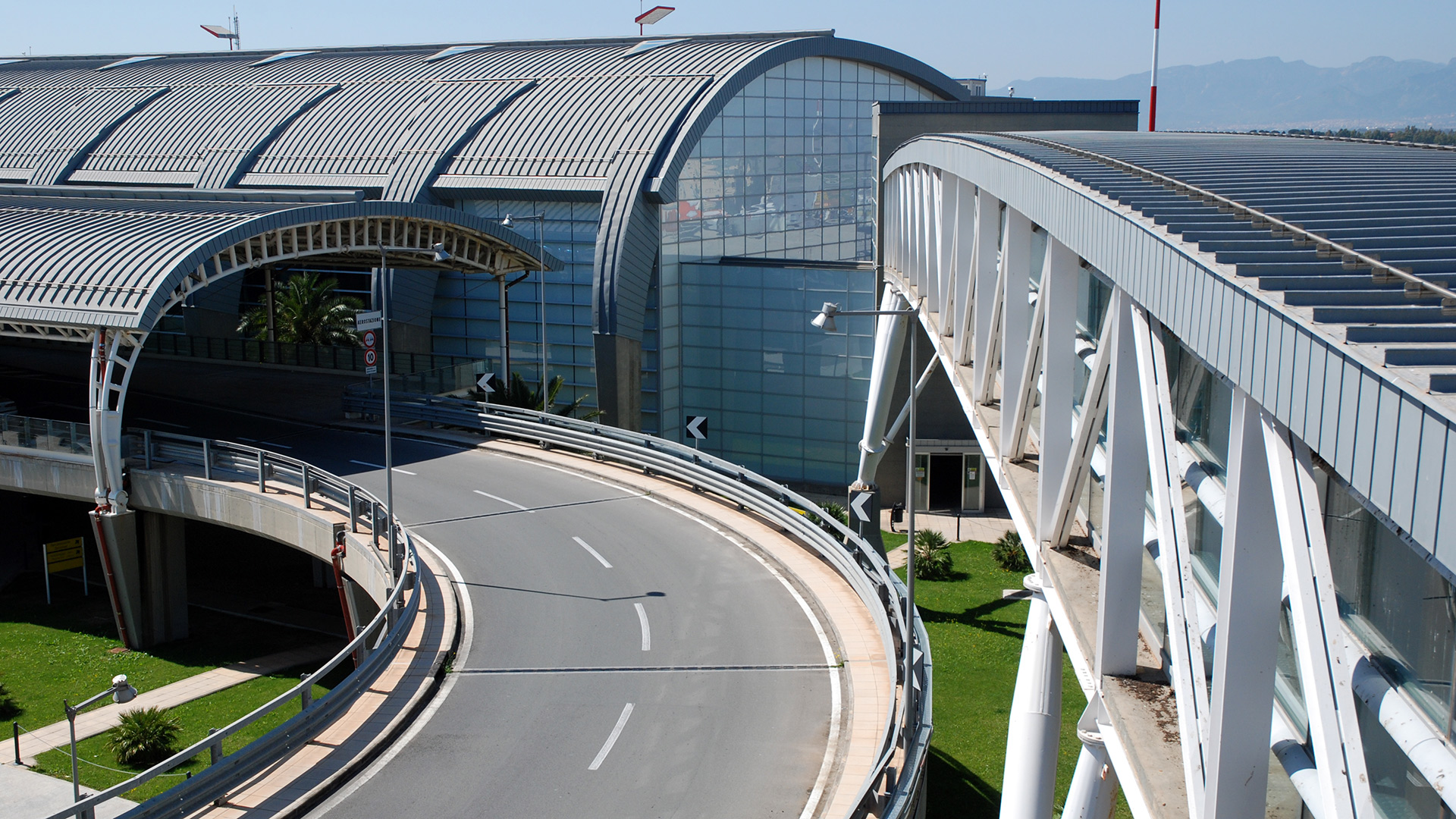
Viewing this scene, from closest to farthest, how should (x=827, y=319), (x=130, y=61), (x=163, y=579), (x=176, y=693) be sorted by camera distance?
(x=827, y=319)
(x=176, y=693)
(x=163, y=579)
(x=130, y=61)

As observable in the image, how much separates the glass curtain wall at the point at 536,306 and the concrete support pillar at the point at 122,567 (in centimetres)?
1638

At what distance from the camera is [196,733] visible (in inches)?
921

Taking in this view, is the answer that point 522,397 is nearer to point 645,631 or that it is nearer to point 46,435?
point 46,435

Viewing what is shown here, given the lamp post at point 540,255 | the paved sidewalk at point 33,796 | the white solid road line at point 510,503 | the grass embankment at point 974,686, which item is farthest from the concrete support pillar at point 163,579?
the grass embankment at point 974,686

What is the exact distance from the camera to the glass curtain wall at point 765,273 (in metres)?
42.0

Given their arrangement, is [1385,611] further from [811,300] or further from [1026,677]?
[811,300]

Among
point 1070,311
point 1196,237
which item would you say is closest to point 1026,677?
point 1070,311

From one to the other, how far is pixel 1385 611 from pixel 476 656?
1523cm

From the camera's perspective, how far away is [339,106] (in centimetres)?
4991

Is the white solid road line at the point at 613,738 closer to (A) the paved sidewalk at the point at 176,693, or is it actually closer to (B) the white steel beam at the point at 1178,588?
(B) the white steel beam at the point at 1178,588

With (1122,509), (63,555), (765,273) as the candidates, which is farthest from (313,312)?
(1122,509)

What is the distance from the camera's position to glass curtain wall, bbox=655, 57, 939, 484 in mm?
41969

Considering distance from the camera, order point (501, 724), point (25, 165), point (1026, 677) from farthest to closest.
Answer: point (25, 165)
point (501, 724)
point (1026, 677)

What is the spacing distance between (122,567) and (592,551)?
12.5 m
